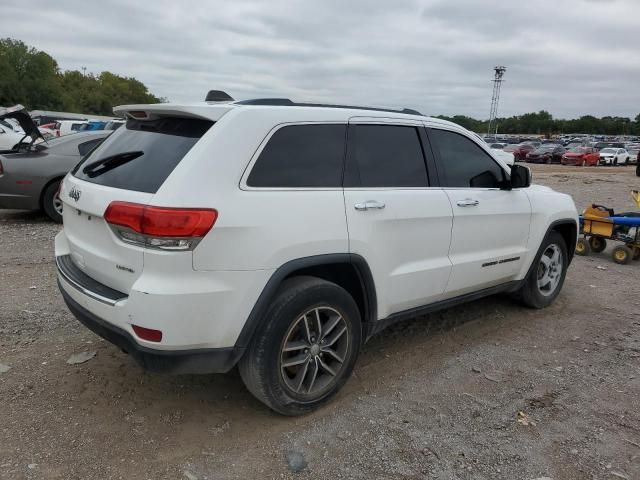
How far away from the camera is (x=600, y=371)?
4066mm

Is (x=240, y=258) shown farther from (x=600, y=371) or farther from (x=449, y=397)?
(x=600, y=371)

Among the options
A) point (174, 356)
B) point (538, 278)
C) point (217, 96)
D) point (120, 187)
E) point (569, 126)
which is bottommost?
point (538, 278)

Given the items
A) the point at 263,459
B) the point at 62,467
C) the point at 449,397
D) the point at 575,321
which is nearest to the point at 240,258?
the point at 263,459

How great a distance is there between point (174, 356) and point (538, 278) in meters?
3.89

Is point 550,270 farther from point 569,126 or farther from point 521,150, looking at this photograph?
point 569,126

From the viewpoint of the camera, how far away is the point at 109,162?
10.5ft

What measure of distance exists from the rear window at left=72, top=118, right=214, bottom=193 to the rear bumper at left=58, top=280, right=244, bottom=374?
78cm

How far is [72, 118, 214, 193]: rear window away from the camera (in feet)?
9.33

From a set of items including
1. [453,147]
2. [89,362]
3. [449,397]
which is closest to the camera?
[449,397]

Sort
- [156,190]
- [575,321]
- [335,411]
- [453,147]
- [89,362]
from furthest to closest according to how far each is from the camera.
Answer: [575,321] < [453,147] < [89,362] < [335,411] < [156,190]

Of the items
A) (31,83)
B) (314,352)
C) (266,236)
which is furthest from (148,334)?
(31,83)

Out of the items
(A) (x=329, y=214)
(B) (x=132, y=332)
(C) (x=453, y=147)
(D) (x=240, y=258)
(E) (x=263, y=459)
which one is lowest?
(E) (x=263, y=459)

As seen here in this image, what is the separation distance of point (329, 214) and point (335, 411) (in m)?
1.25

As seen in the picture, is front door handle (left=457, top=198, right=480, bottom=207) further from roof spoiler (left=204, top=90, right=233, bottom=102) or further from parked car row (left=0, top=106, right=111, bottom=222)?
parked car row (left=0, top=106, right=111, bottom=222)
